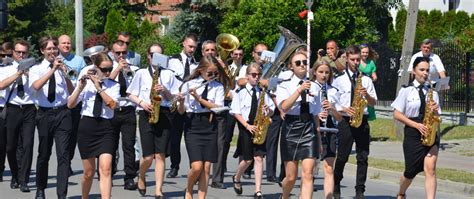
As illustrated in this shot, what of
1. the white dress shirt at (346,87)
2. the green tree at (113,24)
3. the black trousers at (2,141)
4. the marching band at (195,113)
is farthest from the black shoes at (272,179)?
the green tree at (113,24)

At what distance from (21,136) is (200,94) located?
3.63 m

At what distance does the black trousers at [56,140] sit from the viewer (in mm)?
12188

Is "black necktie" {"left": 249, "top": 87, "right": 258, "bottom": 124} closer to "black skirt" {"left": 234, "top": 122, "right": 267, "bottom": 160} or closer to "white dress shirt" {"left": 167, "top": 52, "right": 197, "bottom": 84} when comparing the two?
"black skirt" {"left": 234, "top": 122, "right": 267, "bottom": 160}

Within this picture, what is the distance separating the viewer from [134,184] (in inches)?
553

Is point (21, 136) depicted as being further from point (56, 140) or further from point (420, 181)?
point (420, 181)

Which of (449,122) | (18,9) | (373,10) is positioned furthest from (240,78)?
(18,9)

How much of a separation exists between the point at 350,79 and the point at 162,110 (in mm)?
2313

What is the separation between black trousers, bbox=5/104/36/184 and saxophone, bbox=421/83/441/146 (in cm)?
507

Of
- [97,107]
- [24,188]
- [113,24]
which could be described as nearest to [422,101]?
[97,107]

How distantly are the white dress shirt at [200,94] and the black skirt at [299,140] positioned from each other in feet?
3.23

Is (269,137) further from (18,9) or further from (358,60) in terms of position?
(18,9)

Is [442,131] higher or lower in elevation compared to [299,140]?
lower

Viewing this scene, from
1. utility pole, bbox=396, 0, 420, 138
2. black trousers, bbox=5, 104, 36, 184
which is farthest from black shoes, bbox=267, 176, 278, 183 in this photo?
utility pole, bbox=396, 0, 420, 138

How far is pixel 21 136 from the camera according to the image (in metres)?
14.2
